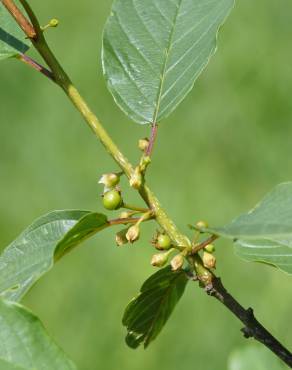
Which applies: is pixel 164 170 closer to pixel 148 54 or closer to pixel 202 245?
pixel 148 54

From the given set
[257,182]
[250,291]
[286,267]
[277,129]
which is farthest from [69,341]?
[286,267]

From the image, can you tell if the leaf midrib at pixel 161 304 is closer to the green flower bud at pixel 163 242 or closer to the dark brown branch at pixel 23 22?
the green flower bud at pixel 163 242

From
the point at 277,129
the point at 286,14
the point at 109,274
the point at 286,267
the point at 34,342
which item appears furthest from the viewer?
the point at 286,14

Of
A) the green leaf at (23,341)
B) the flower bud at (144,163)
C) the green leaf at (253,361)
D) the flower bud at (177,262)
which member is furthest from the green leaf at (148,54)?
the green leaf at (23,341)

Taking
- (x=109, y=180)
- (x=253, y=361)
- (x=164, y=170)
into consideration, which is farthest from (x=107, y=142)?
(x=164, y=170)

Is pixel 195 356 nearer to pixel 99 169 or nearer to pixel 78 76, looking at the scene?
pixel 99 169

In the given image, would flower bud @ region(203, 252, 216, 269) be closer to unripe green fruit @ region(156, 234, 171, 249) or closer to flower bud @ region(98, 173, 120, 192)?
unripe green fruit @ region(156, 234, 171, 249)
